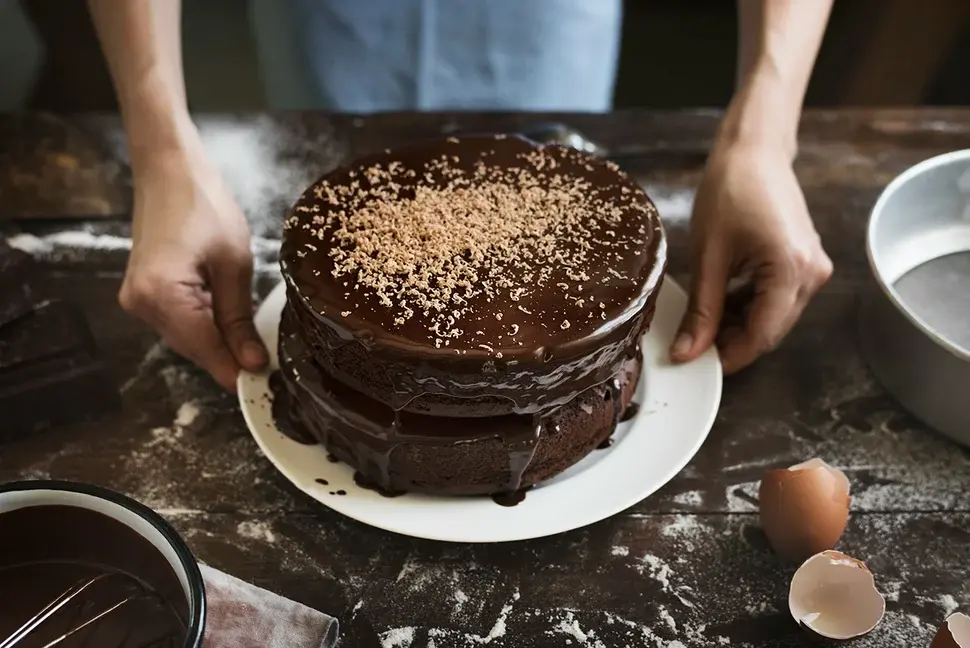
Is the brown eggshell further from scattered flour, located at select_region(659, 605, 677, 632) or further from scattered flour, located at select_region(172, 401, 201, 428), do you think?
scattered flour, located at select_region(172, 401, 201, 428)

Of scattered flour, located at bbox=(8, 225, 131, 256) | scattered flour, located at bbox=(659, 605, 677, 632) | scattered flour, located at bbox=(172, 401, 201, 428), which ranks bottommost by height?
scattered flour, located at bbox=(172, 401, 201, 428)

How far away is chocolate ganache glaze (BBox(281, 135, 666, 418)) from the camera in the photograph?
98 cm

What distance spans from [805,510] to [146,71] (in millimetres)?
1147

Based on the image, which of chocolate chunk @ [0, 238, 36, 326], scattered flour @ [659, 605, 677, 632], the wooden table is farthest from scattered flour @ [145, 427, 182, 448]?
scattered flour @ [659, 605, 677, 632]

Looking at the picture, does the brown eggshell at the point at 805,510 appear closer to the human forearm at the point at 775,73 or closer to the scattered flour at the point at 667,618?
the scattered flour at the point at 667,618

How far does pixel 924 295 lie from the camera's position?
1.35 metres

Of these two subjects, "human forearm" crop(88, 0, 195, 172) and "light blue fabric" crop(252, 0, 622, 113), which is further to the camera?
"light blue fabric" crop(252, 0, 622, 113)

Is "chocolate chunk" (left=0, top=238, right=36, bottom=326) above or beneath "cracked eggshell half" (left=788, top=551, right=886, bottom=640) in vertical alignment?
above

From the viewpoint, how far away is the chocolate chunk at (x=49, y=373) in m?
1.17

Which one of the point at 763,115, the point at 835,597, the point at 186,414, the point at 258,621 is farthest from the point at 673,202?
the point at 258,621

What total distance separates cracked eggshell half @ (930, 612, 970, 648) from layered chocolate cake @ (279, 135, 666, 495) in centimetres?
44

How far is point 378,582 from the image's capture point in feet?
3.46

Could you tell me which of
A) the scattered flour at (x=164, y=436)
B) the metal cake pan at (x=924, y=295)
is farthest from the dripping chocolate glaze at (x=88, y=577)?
the metal cake pan at (x=924, y=295)

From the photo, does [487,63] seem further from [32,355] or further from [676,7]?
[676,7]
